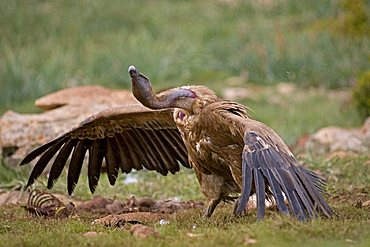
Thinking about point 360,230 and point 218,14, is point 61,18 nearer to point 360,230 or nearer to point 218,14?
point 218,14

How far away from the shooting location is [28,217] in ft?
26.3

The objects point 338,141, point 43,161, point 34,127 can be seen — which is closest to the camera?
point 43,161

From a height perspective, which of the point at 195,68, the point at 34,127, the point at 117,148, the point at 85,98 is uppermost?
the point at 195,68

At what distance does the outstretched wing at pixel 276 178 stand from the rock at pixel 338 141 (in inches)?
177

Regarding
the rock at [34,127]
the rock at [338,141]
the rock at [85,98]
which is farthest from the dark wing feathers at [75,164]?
the rock at [338,141]

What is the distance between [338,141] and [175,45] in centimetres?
701

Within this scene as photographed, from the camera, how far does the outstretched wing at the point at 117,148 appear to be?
8594mm

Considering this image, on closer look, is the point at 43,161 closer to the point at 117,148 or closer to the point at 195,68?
the point at 117,148

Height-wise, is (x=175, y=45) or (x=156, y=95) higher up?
(x=175, y=45)

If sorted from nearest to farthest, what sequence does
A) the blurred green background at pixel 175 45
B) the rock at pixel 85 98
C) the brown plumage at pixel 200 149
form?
the brown plumage at pixel 200 149
the rock at pixel 85 98
the blurred green background at pixel 175 45

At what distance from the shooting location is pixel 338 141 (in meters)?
11.4

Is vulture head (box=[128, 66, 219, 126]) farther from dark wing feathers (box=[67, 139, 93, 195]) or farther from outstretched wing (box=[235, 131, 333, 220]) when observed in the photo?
dark wing feathers (box=[67, 139, 93, 195])

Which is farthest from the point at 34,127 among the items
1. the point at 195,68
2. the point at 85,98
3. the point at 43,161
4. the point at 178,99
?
the point at 195,68

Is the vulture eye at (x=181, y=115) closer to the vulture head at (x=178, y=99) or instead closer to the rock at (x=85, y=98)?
the vulture head at (x=178, y=99)
